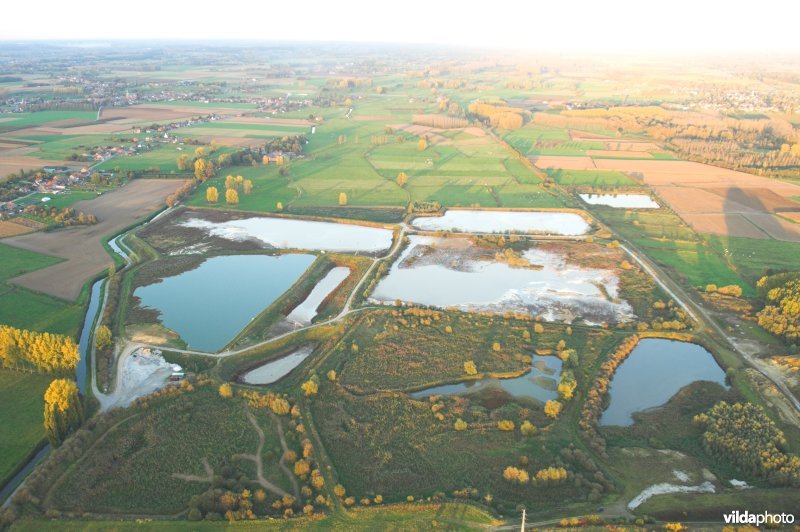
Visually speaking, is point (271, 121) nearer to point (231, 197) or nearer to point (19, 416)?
point (231, 197)

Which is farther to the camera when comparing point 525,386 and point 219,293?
point 219,293

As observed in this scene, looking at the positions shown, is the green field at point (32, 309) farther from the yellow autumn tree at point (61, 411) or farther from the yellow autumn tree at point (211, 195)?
the yellow autumn tree at point (211, 195)

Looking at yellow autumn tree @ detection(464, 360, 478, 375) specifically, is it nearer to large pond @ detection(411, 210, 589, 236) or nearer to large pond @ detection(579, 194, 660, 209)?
large pond @ detection(411, 210, 589, 236)

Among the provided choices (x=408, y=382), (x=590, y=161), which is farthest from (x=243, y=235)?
(x=590, y=161)

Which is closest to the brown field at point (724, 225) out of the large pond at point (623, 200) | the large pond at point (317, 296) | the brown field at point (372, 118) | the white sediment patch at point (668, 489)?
the large pond at point (623, 200)

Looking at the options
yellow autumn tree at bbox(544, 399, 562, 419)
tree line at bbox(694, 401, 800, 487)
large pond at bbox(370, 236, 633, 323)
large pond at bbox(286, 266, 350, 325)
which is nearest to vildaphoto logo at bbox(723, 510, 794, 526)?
tree line at bbox(694, 401, 800, 487)

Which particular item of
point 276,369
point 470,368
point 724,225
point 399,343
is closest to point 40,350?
point 276,369
